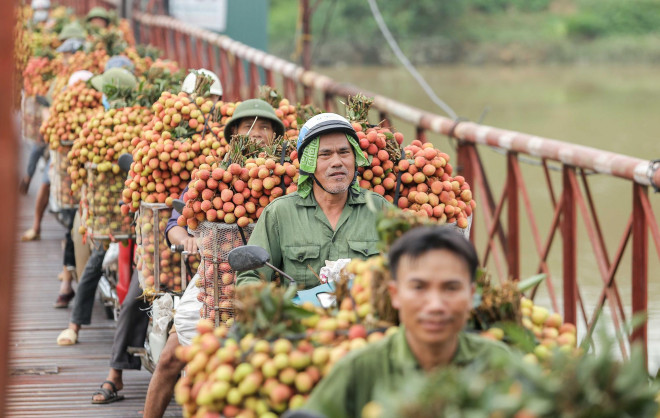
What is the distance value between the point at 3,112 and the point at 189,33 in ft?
40.7

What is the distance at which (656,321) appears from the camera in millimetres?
8469

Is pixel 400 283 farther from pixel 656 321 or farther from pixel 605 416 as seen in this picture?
pixel 656 321

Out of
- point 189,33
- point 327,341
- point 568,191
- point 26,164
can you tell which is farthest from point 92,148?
point 189,33

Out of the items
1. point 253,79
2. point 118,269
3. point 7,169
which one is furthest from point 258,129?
point 253,79

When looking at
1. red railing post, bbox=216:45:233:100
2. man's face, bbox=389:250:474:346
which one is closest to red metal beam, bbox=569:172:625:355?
man's face, bbox=389:250:474:346

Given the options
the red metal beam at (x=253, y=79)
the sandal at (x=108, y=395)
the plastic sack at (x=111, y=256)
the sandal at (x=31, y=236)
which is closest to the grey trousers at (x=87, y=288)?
the plastic sack at (x=111, y=256)

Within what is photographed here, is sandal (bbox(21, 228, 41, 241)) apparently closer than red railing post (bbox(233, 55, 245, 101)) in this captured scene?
Yes

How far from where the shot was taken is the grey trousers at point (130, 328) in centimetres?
542

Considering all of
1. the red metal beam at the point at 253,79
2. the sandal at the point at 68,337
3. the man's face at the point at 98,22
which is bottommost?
the sandal at the point at 68,337

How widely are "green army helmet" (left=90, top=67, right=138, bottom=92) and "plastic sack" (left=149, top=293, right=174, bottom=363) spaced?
2.15 meters

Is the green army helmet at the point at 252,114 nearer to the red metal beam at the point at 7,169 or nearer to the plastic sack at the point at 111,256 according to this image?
the plastic sack at the point at 111,256

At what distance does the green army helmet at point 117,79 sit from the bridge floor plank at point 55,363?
3.94ft

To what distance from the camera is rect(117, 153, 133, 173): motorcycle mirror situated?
5629mm

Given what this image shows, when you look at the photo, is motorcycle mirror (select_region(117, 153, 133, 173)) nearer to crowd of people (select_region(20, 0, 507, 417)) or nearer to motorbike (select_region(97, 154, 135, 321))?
motorbike (select_region(97, 154, 135, 321))
